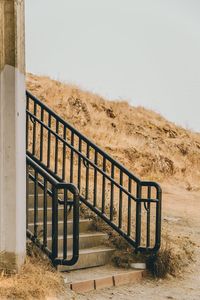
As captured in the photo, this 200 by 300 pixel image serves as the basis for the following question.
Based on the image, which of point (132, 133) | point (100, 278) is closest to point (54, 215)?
point (100, 278)

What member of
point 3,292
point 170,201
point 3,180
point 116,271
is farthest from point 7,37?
point 170,201

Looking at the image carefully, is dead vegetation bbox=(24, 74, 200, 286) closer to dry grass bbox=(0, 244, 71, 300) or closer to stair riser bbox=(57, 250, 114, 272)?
stair riser bbox=(57, 250, 114, 272)

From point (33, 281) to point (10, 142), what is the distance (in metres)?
1.72

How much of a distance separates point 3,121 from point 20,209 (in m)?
1.12

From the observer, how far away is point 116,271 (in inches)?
376

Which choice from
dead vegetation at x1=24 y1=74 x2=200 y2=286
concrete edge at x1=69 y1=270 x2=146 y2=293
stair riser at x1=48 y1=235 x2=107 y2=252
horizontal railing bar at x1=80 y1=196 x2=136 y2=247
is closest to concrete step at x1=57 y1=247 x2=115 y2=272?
stair riser at x1=48 y1=235 x2=107 y2=252

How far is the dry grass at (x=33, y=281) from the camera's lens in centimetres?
734

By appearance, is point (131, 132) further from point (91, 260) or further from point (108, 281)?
point (108, 281)

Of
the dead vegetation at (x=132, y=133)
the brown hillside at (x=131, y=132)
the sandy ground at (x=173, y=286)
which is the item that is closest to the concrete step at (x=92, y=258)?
the sandy ground at (x=173, y=286)

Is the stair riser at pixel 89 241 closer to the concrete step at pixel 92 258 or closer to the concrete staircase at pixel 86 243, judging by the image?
the concrete staircase at pixel 86 243

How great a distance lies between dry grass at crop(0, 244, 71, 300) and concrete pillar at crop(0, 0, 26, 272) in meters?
0.19

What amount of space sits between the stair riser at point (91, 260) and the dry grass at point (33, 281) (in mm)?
655

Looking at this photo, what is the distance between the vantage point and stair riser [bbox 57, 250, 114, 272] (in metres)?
9.39

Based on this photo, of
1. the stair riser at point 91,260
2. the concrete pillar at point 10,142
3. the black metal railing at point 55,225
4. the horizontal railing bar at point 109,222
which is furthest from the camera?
the horizontal railing bar at point 109,222
